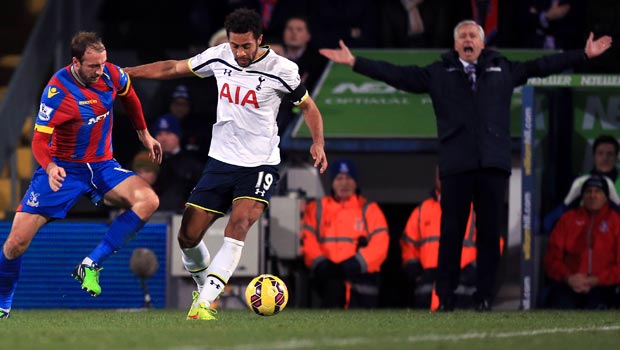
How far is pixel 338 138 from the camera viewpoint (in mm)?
13609

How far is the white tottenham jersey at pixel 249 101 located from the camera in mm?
9625

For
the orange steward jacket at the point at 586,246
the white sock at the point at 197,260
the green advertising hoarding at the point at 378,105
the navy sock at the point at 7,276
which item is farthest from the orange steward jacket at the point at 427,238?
the navy sock at the point at 7,276

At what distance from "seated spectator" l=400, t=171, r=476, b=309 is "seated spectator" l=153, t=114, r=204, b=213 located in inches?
79.3

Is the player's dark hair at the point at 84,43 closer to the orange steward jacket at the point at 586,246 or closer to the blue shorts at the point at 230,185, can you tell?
the blue shorts at the point at 230,185

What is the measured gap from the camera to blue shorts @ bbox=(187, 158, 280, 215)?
31.4 ft

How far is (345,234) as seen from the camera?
1277 cm

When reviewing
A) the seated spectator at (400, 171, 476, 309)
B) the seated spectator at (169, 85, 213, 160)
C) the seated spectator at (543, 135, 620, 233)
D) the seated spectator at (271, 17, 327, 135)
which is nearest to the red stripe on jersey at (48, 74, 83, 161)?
the seated spectator at (169, 85, 213, 160)

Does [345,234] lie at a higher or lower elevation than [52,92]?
lower

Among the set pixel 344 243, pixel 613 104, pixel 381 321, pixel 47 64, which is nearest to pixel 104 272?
pixel 344 243

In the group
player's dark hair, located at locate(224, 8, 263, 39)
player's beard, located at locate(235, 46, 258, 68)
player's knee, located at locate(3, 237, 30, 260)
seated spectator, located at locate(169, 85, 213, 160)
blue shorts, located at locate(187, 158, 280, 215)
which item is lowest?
player's knee, located at locate(3, 237, 30, 260)

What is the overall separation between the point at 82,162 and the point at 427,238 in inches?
143

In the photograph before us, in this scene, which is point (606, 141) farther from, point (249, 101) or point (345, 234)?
point (249, 101)

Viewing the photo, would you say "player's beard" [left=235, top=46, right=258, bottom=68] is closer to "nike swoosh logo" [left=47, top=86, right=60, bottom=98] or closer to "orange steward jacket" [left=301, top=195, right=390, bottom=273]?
"nike swoosh logo" [left=47, top=86, right=60, bottom=98]

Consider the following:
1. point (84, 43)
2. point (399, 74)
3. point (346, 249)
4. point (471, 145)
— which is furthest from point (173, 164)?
point (84, 43)
